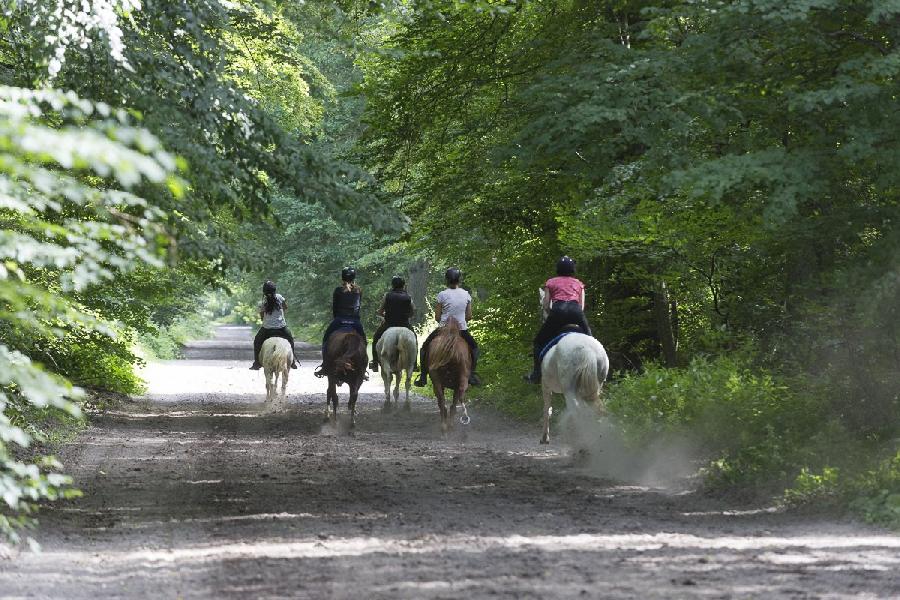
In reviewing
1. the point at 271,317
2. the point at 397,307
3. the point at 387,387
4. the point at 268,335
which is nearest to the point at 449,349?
the point at 397,307

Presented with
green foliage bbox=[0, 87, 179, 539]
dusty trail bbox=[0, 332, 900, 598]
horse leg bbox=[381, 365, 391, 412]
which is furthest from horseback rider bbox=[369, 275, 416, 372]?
green foliage bbox=[0, 87, 179, 539]

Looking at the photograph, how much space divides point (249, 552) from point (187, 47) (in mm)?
5757

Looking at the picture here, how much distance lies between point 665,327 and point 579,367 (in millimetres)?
4561

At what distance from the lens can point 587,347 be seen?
1536 cm

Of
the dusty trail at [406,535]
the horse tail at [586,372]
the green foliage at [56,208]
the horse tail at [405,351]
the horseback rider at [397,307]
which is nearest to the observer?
the green foliage at [56,208]

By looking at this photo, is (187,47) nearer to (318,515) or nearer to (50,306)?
(318,515)

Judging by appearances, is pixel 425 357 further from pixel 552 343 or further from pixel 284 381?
pixel 284 381

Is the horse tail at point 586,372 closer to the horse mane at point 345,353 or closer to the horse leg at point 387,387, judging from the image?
the horse mane at point 345,353

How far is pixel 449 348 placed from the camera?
1870 cm

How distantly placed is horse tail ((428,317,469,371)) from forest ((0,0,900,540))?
2195 millimetres

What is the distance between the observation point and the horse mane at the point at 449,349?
1867 cm

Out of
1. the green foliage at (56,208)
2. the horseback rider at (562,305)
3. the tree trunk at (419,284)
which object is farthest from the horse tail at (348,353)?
the tree trunk at (419,284)

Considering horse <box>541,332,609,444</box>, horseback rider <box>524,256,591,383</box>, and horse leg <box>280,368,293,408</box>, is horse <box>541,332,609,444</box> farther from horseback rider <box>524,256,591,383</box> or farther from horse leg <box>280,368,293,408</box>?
horse leg <box>280,368,293,408</box>

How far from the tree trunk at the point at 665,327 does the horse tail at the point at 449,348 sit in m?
3.16
